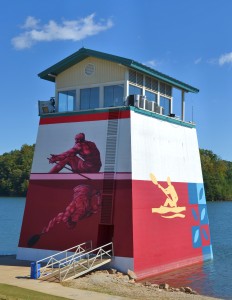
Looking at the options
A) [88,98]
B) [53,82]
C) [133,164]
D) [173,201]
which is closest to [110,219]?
[133,164]

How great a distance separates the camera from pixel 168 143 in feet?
94.7

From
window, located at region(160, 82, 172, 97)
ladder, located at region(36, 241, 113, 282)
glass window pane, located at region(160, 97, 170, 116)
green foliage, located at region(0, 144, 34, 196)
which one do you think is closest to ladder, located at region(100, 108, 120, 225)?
ladder, located at region(36, 241, 113, 282)

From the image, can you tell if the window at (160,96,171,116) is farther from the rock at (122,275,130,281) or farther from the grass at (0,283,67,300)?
the grass at (0,283,67,300)

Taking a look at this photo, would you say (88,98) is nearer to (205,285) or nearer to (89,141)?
(89,141)

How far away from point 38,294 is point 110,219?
7422 mm

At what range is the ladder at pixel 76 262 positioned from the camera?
853 inches

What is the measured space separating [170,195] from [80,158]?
5.81 metres

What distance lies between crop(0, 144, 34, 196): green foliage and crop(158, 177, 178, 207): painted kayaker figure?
92.4 meters

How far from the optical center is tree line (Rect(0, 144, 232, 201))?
11838 cm

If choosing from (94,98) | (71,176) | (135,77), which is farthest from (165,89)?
(71,176)

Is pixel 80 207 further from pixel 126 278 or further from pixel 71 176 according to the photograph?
pixel 126 278

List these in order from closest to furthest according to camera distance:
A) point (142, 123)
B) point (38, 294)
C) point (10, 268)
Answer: point (38, 294) → point (10, 268) → point (142, 123)

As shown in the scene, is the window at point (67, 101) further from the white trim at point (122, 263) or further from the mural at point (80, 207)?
the white trim at point (122, 263)

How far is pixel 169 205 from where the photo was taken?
28.2 meters
